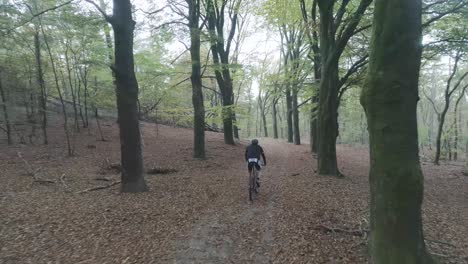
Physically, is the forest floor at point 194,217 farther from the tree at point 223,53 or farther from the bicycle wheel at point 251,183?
the tree at point 223,53

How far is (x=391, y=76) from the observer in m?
3.60

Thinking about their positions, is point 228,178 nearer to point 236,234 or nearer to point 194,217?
point 194,217

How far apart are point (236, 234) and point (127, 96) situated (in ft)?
16.0

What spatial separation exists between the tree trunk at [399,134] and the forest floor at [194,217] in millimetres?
1156

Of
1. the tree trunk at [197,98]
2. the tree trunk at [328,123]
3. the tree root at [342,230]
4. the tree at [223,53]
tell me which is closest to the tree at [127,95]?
the tree root at [342,230]

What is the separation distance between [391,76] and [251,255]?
3.51m

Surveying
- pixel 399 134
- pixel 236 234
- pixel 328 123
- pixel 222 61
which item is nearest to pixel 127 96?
pixel 236 234

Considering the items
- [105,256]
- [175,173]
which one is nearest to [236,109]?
[175,173]

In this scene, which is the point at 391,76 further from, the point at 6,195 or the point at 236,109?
the point at 236,109

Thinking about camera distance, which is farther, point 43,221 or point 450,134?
point 450,134

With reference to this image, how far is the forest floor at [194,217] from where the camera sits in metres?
4.82

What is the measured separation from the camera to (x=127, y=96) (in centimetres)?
804

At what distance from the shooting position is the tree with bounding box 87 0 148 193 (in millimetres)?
7867

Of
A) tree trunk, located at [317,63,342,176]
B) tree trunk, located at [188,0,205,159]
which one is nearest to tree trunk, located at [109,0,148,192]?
tree trunk, located at [188,0,205,159]
